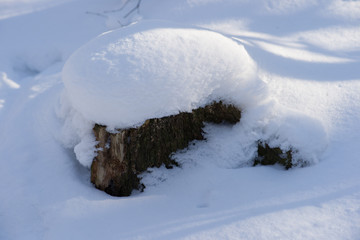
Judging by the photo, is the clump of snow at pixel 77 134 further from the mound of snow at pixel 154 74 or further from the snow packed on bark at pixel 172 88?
the mound of snow at pixel 154 74

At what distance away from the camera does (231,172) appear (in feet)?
7.29

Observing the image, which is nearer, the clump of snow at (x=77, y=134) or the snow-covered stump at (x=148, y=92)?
the snow-covered stump at (x=148, y=92)

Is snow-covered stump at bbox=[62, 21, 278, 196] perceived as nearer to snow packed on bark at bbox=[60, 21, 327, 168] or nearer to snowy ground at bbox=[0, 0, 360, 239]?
snow packed on bark at bbox=[60, 21, 327, 168]

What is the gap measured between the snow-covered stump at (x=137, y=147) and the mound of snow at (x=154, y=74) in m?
0.08

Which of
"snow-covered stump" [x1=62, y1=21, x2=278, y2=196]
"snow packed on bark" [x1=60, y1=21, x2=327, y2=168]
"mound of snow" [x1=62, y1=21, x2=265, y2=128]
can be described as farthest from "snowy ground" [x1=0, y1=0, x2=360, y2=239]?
"mound of snow" [x1=62, y1=21, x2=265, y2=128]

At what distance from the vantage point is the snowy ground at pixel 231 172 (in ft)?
5.94

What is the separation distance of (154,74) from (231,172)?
84 cm

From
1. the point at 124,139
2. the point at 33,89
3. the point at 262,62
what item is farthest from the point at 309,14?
the point at 33,89

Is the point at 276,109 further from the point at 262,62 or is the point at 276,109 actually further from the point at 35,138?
the point at 35,138

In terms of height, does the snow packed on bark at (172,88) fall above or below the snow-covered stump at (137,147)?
above

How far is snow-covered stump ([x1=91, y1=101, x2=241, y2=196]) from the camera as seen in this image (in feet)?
7.23

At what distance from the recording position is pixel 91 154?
229cm

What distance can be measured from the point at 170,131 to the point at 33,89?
1.83m

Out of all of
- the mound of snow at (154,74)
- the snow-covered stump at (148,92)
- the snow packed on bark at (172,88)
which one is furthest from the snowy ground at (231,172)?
the mound of snow at (154,74)
